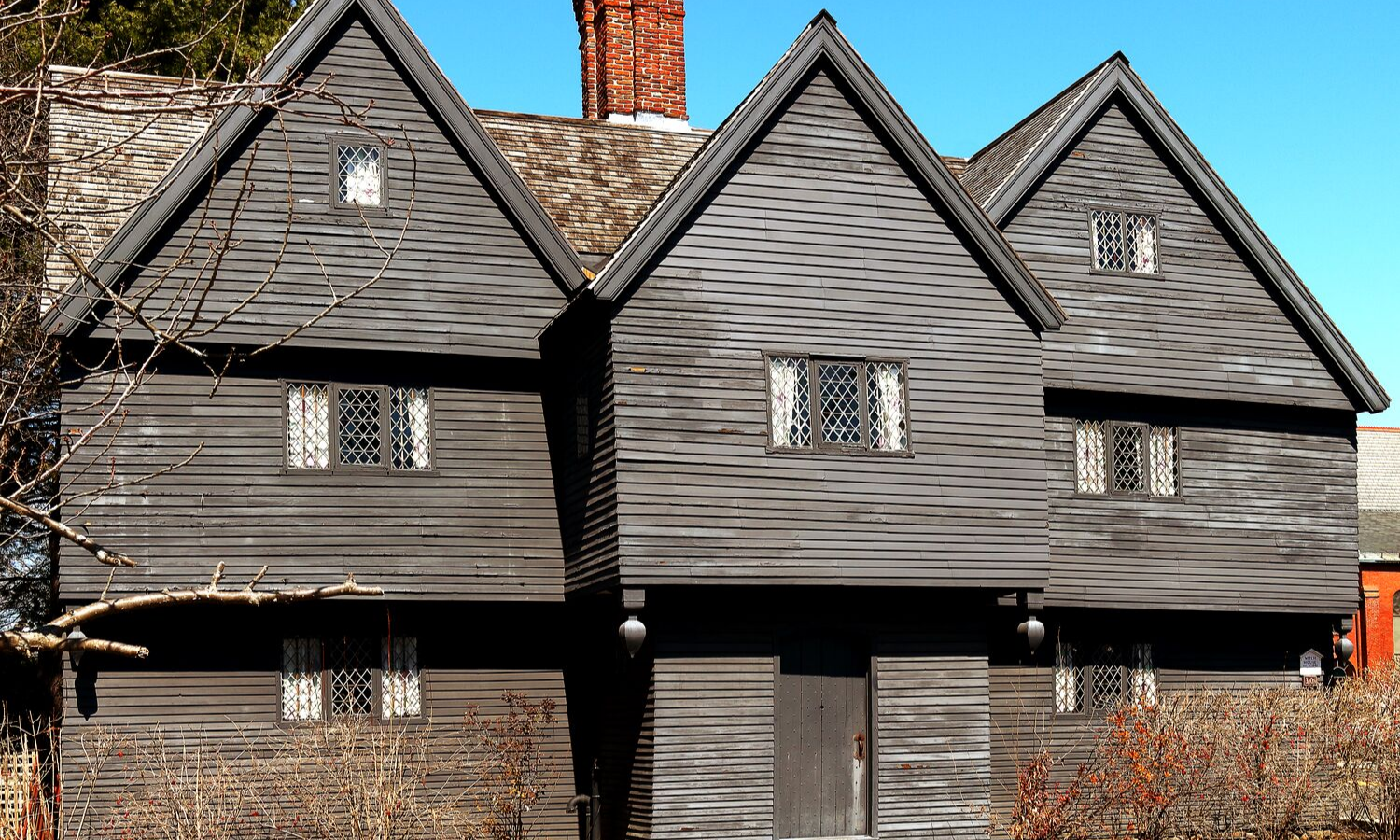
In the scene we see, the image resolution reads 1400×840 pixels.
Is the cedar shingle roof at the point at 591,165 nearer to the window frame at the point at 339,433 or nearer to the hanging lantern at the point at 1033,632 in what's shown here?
the window frame at the point at 339,433

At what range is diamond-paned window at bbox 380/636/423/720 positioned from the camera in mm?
20734

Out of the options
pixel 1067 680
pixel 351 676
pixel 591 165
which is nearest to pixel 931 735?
pixel 1067 680

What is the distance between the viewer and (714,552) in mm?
19422

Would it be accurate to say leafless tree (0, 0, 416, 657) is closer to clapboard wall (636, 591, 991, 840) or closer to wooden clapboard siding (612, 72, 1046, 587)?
wooden clapboard siding (612, 72, 1046, 587)

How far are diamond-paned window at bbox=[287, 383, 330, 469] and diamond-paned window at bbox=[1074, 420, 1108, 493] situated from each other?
1050 cm

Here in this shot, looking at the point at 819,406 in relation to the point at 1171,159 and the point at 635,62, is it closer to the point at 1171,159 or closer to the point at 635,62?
the point at 1171,159

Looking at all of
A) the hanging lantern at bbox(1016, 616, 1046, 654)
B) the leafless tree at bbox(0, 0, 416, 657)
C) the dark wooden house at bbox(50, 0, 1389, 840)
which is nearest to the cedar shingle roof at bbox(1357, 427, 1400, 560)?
the dark wooden house at bbox(50, 0, 1389, 840)

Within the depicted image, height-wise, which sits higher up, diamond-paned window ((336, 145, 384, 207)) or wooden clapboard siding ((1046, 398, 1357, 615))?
diamond-paned window ((336, 145, 384, 207))

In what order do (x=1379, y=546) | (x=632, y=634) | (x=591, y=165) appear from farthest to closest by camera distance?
(x=1379, y=546) → (x=591, y=165) → (x=632, y=634)

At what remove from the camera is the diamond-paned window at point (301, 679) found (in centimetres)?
2038

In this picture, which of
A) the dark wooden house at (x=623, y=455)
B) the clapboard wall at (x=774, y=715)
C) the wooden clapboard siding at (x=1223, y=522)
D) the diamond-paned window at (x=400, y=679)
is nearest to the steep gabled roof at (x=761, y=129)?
the dark wooden house at (x=623, y=455)

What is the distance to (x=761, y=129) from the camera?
67.3 feet

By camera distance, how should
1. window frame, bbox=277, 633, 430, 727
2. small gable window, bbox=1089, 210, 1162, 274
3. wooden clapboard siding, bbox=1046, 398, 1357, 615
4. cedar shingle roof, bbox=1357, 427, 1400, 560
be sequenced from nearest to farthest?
1. window frame, bbox=277, 633, 430, 727
2. wooden clapboard siding, bbox=1046, 398, 1357, 615
3. small gable window, bbox=1089, 210, 1162, 274
4. cedar shingle roof, bbox=1357, 427, 1400, 560

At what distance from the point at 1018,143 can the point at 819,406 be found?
6.89 metres
